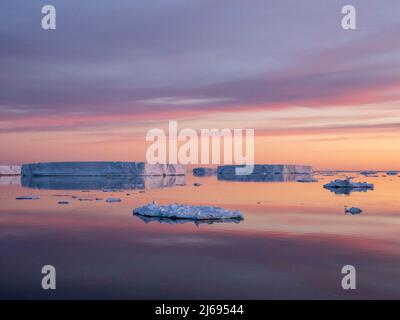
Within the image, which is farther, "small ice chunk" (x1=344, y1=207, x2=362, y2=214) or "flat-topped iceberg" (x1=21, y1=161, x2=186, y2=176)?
"flat-topped iceberg" (x1=21, y1=161, x2=186, y2=176)

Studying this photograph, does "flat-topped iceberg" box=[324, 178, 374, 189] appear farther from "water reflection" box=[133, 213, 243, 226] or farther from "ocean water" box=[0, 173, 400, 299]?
"water reflection" box=[133, 213, 243, 226]

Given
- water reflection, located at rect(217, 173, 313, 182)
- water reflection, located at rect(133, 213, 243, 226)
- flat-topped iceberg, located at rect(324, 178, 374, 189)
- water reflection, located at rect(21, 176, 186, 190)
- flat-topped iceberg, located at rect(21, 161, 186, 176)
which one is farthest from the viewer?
Answer: flat-topped iceberg, located at rect(21, 161, 186, 176)

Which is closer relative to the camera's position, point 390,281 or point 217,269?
point 390,281

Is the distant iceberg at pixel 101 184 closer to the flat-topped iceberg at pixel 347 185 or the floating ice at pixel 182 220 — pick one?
the flat-topped iceberg at pixel 347 185

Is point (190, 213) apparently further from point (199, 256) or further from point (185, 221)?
point (199, 256)

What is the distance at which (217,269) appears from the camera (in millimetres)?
9352

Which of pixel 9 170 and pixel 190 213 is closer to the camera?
pixel 190 213

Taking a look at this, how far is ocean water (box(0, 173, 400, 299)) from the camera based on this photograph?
7863 mm

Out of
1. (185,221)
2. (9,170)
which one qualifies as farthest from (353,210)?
(9,170)

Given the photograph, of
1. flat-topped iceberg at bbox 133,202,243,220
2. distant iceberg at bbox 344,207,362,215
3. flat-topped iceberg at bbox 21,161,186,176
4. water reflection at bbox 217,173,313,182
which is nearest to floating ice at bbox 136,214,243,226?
flat-topped iceberg at bbox 133,202,243,220

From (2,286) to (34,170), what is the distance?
6809cm

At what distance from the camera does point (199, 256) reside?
10609mm

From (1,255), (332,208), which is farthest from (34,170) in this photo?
(1,255)
